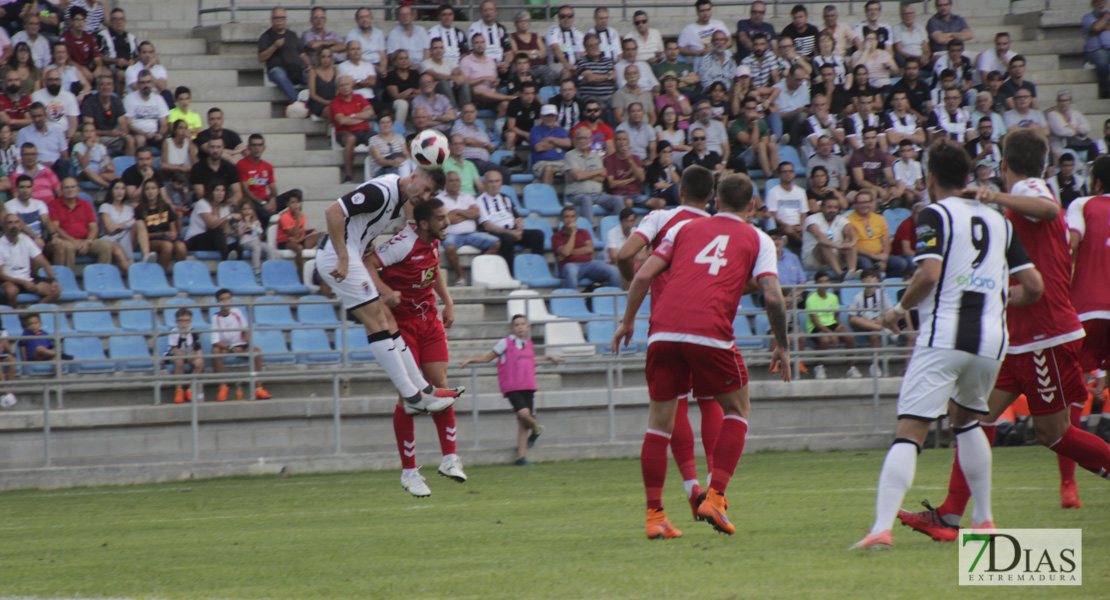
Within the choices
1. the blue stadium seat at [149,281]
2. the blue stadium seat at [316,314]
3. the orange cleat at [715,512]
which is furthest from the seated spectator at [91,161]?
the orange cleat at [715,512]

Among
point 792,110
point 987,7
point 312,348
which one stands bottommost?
point 312,348

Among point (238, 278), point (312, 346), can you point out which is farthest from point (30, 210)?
point (312, 346)

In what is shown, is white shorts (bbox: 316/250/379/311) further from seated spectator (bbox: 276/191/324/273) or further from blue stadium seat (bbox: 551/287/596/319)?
blue stadium seat (bbox: 551/287/596/319)

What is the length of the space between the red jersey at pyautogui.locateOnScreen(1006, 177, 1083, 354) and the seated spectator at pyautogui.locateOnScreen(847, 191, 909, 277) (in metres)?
10.1

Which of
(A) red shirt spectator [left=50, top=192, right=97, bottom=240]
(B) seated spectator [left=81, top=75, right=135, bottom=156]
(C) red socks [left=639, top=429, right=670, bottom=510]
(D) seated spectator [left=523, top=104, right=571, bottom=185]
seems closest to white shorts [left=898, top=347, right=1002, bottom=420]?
(C) red socks [left=639, top=429, right=670, bottom=510]

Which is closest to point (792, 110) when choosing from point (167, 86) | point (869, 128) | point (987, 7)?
point (869, 128)

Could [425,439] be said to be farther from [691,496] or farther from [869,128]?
[869,128]

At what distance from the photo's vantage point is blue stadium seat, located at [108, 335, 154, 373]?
14.6m

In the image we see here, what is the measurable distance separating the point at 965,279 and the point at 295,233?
11584mm

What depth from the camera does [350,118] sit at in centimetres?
1795

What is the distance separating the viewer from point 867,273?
55.3 feet

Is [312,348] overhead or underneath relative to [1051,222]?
underneath

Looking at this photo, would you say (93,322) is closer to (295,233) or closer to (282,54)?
(295,233)

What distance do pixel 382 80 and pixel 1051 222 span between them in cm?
1315
